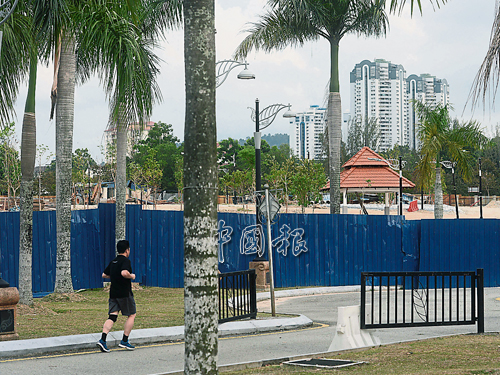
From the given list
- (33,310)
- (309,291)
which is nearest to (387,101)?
(309,291)

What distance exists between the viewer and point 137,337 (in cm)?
1004

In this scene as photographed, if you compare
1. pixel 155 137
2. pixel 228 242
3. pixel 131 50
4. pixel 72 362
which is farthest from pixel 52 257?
pixel 155 137

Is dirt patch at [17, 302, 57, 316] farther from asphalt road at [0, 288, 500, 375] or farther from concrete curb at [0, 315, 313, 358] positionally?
asphalt road at [0, 288, 500, 375]

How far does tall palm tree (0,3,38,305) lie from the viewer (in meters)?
11.9

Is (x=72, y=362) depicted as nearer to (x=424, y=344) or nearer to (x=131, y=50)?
(x=424, y=344)

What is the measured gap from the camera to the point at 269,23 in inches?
911

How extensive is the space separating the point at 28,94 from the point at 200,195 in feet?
32.2

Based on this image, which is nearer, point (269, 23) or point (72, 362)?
point (72, 362)

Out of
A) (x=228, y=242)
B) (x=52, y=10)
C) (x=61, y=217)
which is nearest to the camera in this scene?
(x=52, y=10)

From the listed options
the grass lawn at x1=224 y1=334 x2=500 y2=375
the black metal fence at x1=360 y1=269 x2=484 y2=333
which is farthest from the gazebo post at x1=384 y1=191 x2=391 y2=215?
the grass lawn at x1=224 y1=334 x2=500 y2=375

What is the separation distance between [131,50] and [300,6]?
1062 centimetres

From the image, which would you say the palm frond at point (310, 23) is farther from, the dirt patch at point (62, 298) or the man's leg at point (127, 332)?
the man's leg at point (127, 332)

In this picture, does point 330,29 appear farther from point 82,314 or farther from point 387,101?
point 387,101

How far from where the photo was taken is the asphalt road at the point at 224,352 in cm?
809
